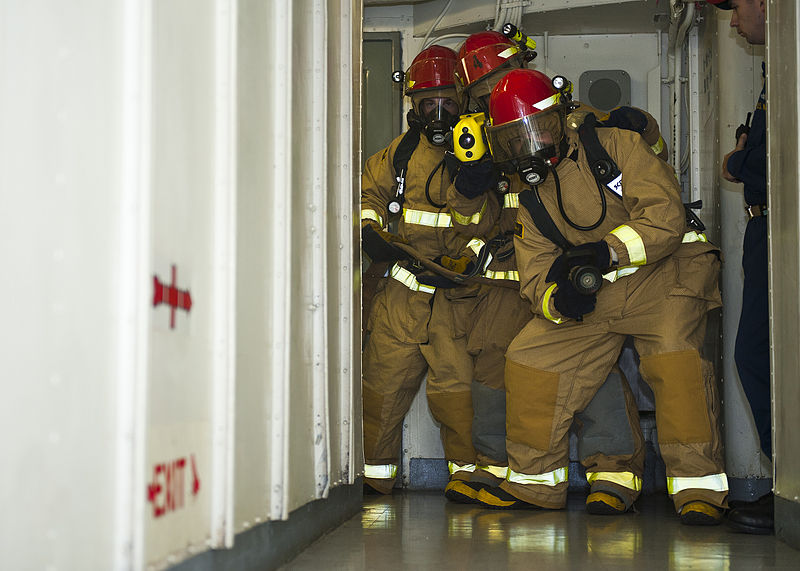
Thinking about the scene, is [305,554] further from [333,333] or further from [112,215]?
[112,215]

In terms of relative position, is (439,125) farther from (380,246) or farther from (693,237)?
(693,237)

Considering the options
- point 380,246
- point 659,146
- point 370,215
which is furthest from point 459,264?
point 659,146

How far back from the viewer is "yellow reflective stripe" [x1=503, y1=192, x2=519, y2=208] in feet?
16.9

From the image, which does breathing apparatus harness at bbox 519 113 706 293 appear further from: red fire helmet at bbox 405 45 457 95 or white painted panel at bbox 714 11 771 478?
red fire helmet at bbox 405 45 457 95

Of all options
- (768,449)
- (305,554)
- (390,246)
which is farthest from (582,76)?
(305,554)

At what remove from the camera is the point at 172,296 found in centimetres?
194

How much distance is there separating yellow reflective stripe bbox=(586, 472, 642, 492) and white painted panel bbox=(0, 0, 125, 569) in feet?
10.4

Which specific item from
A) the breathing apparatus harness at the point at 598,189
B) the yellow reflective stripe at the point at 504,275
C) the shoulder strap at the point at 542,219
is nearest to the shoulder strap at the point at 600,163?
the breathing apparatus harness at the point at 598,189

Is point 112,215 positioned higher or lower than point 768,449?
higher

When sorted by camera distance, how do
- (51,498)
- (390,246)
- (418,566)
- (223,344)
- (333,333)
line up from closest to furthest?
(51,498), (223,344), (418,566), (333,333), (390,246)

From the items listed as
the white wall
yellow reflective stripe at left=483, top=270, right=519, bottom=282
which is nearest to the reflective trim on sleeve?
yellow reflective stripe at left=483, top=270, right=519, bottom=282

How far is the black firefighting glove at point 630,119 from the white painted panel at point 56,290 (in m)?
3.46

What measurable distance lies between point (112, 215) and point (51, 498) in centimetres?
51

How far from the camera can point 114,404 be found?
66.2 inches
